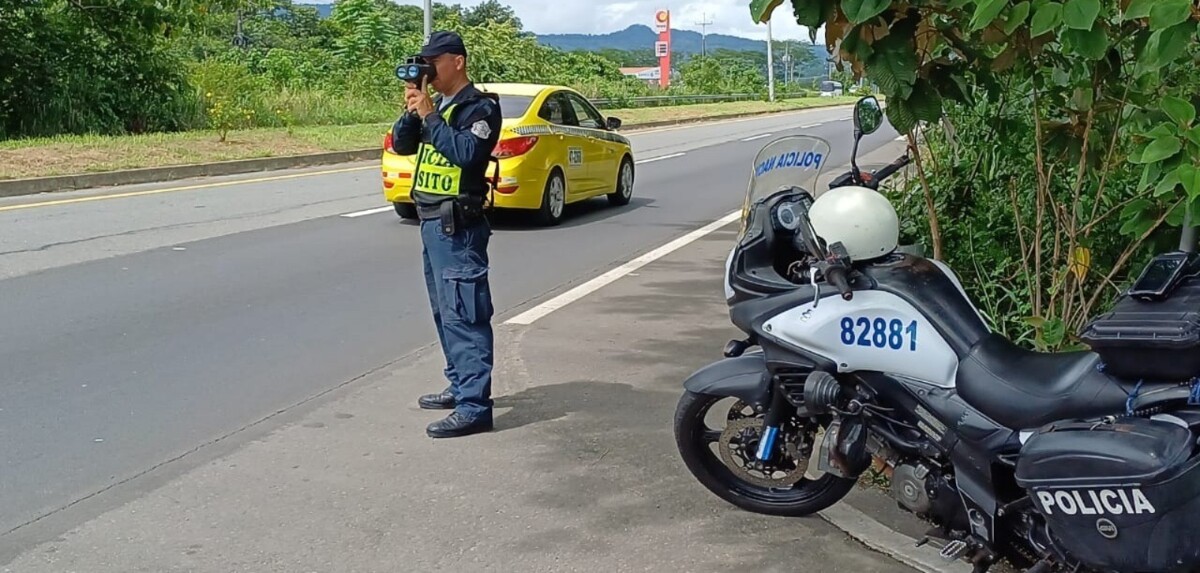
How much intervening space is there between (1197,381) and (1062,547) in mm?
600

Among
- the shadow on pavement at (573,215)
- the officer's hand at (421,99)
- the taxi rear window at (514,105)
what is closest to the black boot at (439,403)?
the officer's hand at (421,99)

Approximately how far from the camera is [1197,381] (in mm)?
3080

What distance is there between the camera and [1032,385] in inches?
137

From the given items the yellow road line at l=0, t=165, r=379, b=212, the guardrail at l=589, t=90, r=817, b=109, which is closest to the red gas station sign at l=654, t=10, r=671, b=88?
the guardrail at l=589, t=90, r=817, b=109

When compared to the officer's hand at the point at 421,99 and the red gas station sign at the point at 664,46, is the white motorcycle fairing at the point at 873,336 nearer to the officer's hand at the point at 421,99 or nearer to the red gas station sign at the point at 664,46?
the officer's hand at the point at 421,99

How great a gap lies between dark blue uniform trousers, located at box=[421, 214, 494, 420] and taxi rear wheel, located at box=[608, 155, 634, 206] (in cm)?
975

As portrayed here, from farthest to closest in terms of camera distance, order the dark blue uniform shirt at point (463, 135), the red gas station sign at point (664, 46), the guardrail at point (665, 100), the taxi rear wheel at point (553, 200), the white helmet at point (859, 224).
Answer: the red gas station sign at point (664, 46) → the guardrail at point (665, 100) → the taxi rear wheel at point (553, 200) → the dark blue uniform shirt at point (463, 135) → the white helmet at point (859, 224)

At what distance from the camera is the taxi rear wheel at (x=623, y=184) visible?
1548cm

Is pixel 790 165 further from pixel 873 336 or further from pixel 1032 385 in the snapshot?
pixel 1032 385

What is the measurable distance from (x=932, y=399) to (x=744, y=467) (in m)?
1.11

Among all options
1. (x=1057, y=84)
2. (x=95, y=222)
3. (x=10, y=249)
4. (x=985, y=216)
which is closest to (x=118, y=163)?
(x=95, y=222)

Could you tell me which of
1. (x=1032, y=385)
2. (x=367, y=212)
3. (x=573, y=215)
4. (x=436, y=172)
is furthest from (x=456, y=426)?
(x=573, y=215)

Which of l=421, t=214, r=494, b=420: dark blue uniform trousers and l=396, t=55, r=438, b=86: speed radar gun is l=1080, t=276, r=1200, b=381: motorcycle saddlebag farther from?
l=396, t=55, r=438, b=86: speed radar gun

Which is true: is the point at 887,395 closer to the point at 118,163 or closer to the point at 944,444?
the point at 944,444
